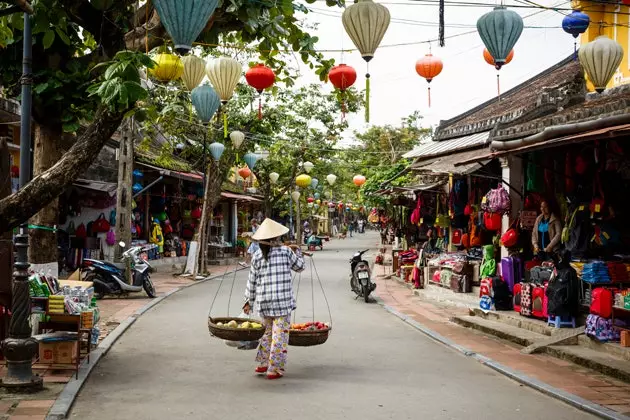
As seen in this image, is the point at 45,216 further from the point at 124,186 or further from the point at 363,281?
the point at 124,186

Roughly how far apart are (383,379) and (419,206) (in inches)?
455

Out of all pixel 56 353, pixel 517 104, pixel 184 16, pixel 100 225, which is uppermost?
pixel 517 104

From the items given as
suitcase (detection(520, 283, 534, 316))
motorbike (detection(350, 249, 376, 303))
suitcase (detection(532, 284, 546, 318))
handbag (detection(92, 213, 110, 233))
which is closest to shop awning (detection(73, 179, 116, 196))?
handbag (detection(92, 213, 110, 233))

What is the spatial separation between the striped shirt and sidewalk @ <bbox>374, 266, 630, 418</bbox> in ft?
9.86

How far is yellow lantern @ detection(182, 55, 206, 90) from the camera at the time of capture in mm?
8680

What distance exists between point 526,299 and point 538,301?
354mm

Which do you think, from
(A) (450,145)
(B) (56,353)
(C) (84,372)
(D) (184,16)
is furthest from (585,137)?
(A) (450,145)

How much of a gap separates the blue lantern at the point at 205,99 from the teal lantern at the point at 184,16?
551cm

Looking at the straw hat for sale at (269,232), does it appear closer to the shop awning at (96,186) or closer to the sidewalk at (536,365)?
the sidewalk at (536,365)

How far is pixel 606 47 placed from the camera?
332 inches

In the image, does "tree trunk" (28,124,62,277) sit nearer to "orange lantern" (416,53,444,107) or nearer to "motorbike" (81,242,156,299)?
"orange lantern" (416,53,444,107)

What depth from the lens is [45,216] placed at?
8.65m

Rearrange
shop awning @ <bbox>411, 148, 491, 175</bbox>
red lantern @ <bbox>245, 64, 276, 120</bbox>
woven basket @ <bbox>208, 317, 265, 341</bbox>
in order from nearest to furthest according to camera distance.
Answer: woven basket @ <bbox>208, 317, 265, 341</bbox>, red lantern @ <bbox>245, 64, 276, 120</bbox>, shop awning @ <bbox>411, 148, 491, 175</bbox>

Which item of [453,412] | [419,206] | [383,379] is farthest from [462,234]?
[453,412]
